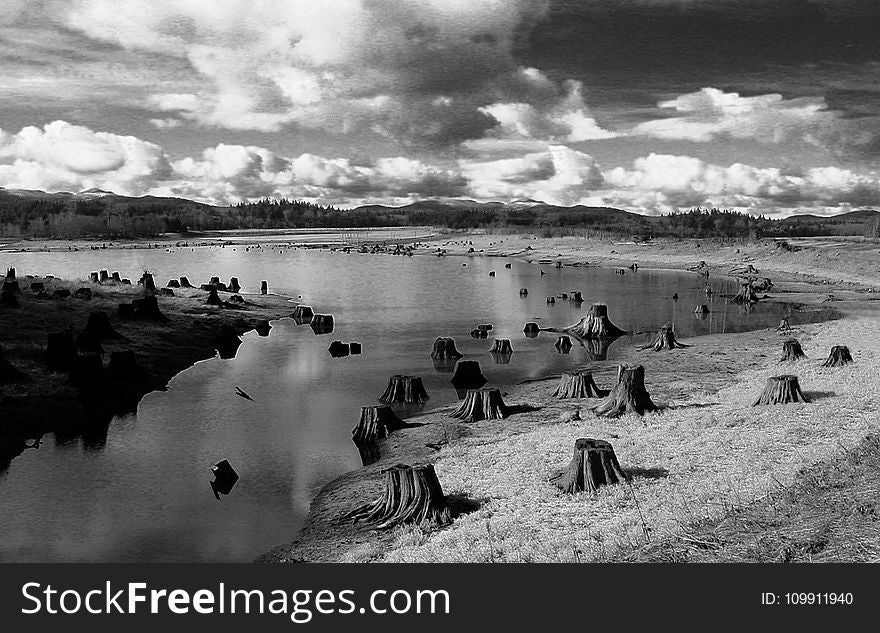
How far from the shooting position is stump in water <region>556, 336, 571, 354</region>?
37.8 m

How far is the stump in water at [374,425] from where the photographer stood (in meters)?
21.8

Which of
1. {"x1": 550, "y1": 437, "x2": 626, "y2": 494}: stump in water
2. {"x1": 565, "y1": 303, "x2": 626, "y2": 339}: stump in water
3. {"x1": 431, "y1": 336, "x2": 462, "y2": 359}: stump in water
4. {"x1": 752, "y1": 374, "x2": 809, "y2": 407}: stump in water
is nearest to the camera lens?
{"x1": 550, "y1": 437, "x2": 626, "y2": 494}: stump in water

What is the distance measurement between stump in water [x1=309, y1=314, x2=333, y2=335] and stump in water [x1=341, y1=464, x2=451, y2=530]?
30.3 metres

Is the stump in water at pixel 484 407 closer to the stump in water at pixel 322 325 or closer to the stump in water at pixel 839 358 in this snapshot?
the stump in water at pixel 839 358

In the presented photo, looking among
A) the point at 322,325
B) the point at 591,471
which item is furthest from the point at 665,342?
the point at 591,471

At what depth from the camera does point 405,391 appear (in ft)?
87.1

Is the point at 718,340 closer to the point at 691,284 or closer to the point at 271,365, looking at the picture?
the point at 271,365

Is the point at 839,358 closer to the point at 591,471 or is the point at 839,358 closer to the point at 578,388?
the point at 578,388

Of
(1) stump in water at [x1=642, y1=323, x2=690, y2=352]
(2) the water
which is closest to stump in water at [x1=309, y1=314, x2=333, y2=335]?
(2) the water

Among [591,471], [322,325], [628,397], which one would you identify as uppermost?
[322,325]

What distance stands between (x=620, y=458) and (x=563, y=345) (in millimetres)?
21661

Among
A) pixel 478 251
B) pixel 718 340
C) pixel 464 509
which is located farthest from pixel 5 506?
pixel 478 251

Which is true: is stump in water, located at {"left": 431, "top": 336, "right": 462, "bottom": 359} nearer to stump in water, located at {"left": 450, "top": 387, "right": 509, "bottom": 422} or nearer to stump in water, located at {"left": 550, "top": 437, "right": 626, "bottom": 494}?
stump in water, located at {"left": 450, "top": 387, "right": 509, "bottom": 422}

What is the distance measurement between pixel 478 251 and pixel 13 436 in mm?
125133
